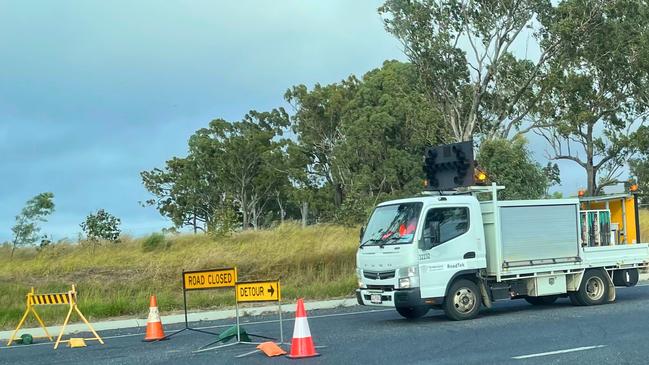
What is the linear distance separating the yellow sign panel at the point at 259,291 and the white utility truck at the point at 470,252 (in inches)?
128

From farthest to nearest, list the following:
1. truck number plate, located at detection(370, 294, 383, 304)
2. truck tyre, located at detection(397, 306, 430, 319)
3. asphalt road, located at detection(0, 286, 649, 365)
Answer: truck tyre, located at detection(397, 306, 430, 319)
truck number plate, located at detection(370, 294, 383, 304)
asphalt road, located at detection(0, 286, 649, 365)

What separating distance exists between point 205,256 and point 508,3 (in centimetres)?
2226

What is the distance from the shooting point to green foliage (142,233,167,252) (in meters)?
29.2

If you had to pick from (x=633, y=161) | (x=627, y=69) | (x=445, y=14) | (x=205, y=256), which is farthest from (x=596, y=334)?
(x=633, y=161)

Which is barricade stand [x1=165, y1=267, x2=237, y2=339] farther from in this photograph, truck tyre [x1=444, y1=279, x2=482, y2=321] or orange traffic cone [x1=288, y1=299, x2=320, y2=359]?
truck tyre [x1=444, y1=279, x2=482, y2=321]

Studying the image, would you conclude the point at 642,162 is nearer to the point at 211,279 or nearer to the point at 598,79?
the point at 598,79

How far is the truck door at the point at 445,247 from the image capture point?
47.5 ft

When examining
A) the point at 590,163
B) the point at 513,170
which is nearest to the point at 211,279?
the point at 513,170

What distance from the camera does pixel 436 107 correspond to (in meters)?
42.8

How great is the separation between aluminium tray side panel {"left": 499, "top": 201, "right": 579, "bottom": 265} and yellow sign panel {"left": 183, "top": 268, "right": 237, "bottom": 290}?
5.84 meters

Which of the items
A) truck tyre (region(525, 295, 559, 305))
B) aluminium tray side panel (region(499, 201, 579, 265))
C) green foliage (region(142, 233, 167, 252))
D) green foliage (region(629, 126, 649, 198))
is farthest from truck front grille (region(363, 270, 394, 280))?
green foliage (region(629, 126, 649, 198))

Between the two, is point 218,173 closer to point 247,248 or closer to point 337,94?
point 337,94

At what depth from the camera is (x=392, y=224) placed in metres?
15.1

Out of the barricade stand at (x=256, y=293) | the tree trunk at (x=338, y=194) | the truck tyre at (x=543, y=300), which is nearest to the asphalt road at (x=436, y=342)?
the barricade stand at (x=256, y=293)
